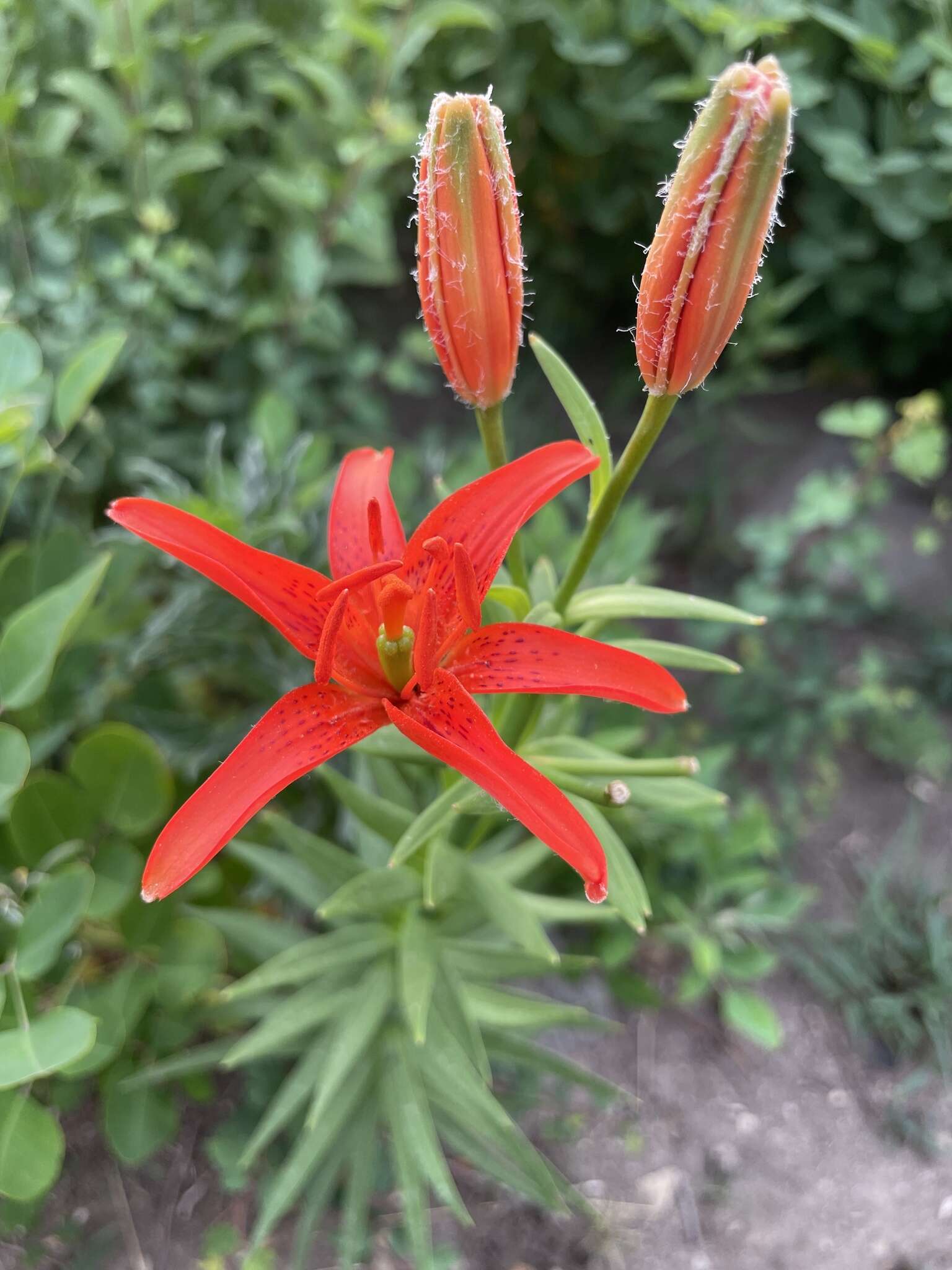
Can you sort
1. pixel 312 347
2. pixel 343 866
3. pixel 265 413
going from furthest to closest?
pixel 312 347
pixel 265 413
pixel 343 866

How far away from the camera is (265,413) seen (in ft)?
3.68

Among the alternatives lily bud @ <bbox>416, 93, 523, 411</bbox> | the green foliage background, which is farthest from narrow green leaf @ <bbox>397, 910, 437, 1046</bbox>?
lily bud @ <bbox>416, 93, 523, 411</bbox>

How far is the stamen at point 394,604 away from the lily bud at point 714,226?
201mm

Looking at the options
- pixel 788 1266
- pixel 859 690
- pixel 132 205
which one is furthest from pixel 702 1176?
pixel 132 205

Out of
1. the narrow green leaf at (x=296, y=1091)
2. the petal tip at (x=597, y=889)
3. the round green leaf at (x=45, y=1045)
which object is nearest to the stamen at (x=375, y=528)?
the petal tip at (x=597, y=889)

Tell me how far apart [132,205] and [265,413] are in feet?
1.17

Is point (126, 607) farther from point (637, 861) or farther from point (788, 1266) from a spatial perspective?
point (788, 1266)

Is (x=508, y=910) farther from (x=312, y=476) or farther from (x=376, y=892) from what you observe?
(x=312, y=476)

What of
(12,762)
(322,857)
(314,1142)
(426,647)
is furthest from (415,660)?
(314,1142)

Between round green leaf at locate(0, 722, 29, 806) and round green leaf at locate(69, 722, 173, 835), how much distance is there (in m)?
0.17

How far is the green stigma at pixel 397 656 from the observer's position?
0.59 meters

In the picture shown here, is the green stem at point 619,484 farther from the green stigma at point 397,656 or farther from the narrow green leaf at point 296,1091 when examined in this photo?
the narrow green leaf at point 296,1091

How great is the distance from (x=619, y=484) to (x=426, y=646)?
177mm

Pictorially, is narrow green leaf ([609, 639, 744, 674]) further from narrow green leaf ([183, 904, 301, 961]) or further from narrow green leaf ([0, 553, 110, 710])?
narrow green leaf ([183, 904, 301, 961])
